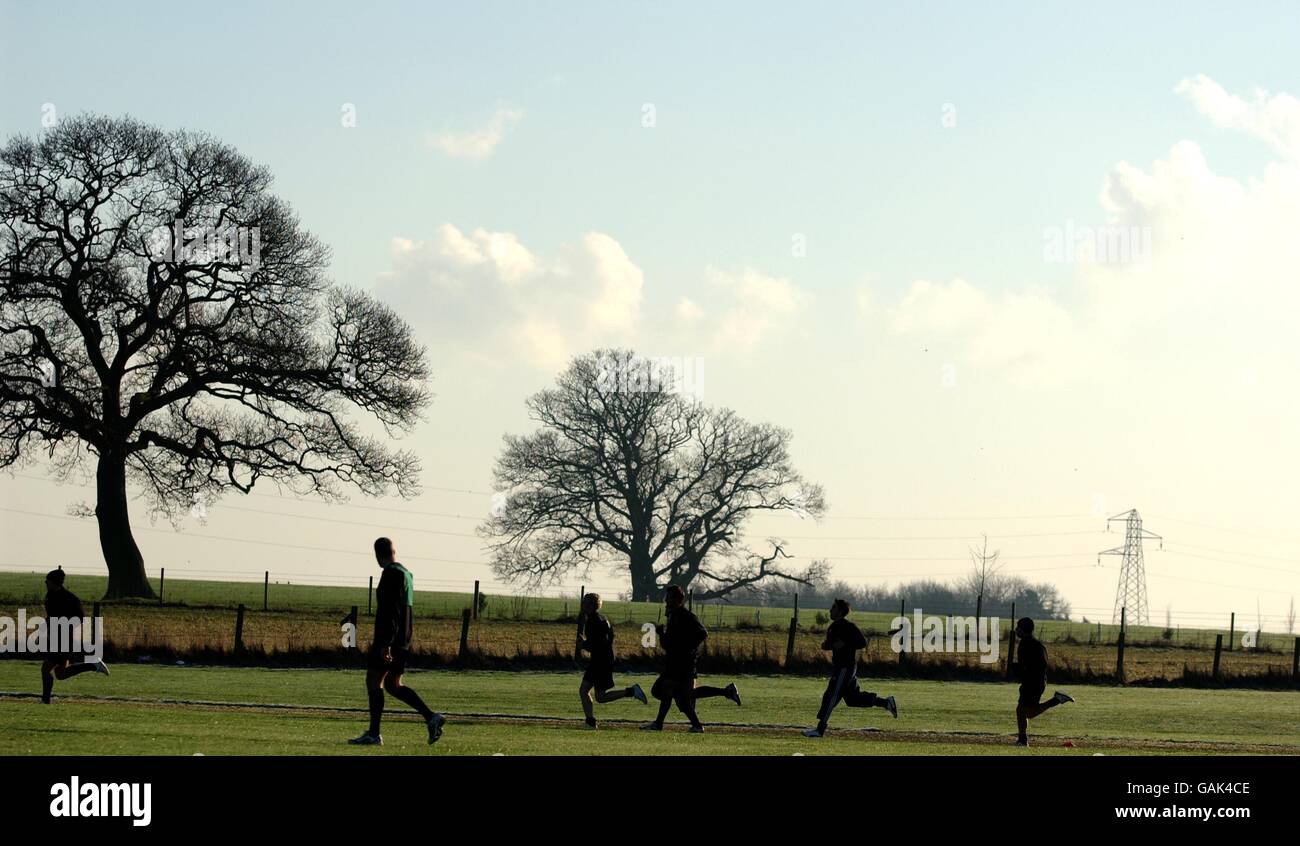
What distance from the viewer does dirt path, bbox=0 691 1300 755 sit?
21984mm

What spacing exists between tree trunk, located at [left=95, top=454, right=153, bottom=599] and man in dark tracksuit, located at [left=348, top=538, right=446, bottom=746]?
35.9 m

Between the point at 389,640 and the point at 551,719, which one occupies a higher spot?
the point at 389,640

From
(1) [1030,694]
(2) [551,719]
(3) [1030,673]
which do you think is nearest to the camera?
(3) [1030,673]

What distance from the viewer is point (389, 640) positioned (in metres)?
15.8

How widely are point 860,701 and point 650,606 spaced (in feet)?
187

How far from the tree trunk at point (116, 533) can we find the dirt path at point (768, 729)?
2642 centimetres

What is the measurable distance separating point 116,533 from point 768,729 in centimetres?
3247

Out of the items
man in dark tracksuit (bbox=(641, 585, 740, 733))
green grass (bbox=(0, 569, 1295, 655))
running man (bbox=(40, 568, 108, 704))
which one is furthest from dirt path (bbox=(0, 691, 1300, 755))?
green grass (bbox=(0, 569, 1295, 655))

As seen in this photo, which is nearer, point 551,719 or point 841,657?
point 841,657

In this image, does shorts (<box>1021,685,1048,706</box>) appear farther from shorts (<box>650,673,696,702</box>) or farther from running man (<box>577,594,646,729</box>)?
running man (<box>577,594,646,729</box>)

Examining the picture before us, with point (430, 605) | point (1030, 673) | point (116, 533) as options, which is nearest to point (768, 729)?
point (1030, 673)

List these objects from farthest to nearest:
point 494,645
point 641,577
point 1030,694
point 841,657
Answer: point 641,577
point 494,645
point 841,657
point 1030,694

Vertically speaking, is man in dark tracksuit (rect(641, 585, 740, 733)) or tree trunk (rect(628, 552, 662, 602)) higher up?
man in dark tracksuit (rect(641, 585, 740, 733))

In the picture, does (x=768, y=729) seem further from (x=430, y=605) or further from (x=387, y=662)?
(x=430, y=605)
